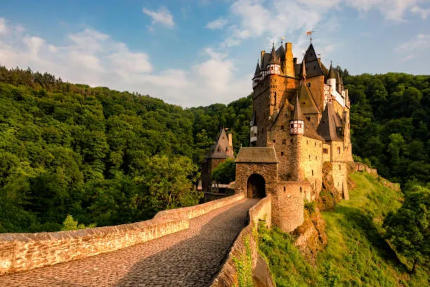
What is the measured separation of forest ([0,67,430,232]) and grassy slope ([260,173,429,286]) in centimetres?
1102

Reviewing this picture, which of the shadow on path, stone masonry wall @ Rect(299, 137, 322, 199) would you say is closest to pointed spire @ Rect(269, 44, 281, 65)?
stone masonry wall @ Rect(299, 137, 322, 199)

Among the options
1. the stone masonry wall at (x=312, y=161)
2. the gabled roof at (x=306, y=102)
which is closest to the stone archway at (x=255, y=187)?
the stone masonry wall at (x=312, y=161)

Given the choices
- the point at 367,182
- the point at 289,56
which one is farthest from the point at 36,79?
the point at 367,182

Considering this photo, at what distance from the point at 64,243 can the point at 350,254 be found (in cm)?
2728

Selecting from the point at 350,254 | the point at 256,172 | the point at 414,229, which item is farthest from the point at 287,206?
the point at 414,229

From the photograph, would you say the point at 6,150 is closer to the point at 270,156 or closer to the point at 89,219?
the point at 89,219

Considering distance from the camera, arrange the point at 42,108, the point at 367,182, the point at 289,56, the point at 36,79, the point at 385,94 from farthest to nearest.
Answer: the point at 36,79, the point at 385,94, the point at 42,108, the point at 367,182, the point at 289,56

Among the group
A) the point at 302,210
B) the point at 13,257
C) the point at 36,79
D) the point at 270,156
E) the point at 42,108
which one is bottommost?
the point at 302,210

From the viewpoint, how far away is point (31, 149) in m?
46.7

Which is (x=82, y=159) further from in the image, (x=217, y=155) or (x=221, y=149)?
(x=221, y=149)

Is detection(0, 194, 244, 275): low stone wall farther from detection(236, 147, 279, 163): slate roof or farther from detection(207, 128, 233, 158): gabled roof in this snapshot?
detection(207, 128, 233, 158): gabled roof

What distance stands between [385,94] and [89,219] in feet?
261

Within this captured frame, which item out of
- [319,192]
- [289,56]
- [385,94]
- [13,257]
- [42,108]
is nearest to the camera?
[13,257]

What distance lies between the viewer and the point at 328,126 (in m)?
34.5
